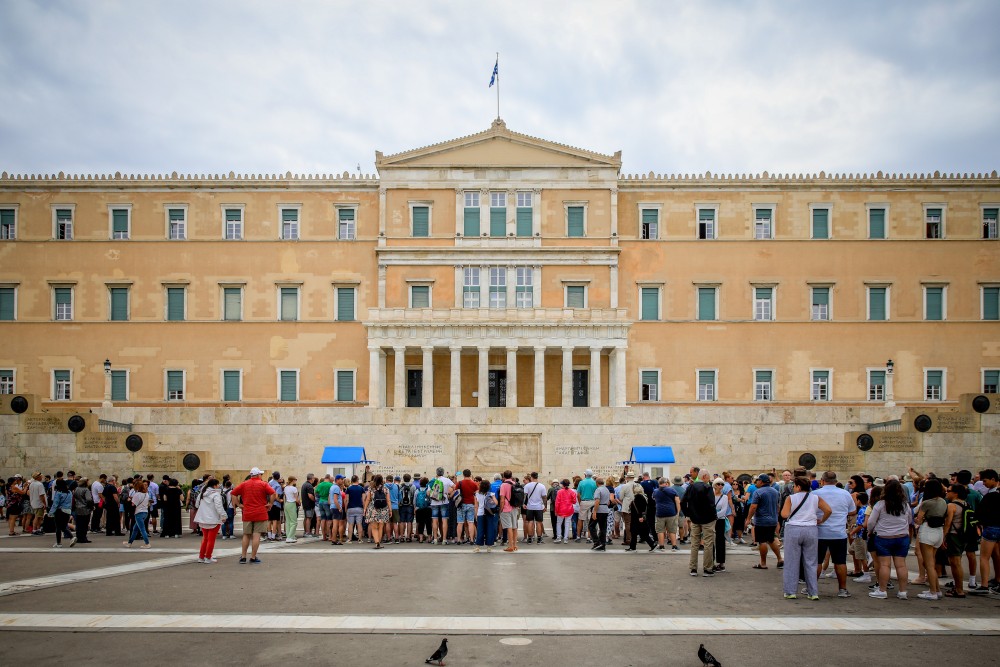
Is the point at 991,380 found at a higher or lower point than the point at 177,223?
lower

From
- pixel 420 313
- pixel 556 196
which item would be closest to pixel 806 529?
pixel 420 313

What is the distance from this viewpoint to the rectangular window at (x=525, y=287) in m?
44.9

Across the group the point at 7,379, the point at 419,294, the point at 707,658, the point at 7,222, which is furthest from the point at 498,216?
the point at 707,658

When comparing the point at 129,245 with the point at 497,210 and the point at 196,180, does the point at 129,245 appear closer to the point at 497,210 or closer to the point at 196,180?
the point at 196,180

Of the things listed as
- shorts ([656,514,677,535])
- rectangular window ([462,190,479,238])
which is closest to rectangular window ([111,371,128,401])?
rectangular window ([462,190,479,238])

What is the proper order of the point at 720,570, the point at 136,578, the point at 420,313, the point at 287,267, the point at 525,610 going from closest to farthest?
1. the point at 525,610
2. the point at 136,578
3. the point at 720,570
4. the point at 420,313
5. the point at 287,267

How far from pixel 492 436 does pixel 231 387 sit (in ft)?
56.2

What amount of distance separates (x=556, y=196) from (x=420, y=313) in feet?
32.4

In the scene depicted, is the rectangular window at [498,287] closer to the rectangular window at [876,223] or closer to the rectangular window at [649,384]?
the rectangular window at [649,384]

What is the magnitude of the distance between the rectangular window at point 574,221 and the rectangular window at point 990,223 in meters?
21.6

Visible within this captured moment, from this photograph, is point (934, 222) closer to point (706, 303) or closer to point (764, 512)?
point (706, 303)

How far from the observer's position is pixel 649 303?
45.3m

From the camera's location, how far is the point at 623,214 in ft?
150

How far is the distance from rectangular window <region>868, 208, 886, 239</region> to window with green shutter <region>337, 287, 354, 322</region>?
2776 cm
